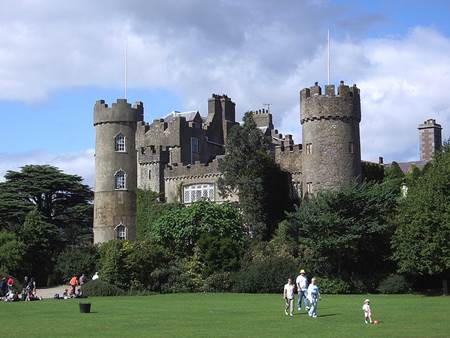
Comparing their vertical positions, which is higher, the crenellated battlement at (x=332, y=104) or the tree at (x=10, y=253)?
the crenellated battlement at (x=332, y=104)

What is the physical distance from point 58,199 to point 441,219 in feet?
112

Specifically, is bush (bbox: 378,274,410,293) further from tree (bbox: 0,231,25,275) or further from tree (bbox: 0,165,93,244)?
tree (bbox: 0,165,93,244)

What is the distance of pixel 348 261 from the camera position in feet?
150

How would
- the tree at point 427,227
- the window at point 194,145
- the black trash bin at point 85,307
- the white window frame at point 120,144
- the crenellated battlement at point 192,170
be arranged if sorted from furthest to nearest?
the window at point 194,145, the white window frame at point 120,144, the crenellated battlement at point 192,170, the tree at point 427,227, the black trash bin at point 85,307

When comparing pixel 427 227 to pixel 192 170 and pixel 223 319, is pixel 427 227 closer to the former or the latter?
pixel 223 319

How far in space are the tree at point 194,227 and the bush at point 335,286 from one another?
317 inches

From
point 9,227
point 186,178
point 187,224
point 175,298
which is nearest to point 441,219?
point 175,298

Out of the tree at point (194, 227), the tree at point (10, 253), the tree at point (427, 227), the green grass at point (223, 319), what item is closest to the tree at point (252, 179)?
the tree at point (194, 227)

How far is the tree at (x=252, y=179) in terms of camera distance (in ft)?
175

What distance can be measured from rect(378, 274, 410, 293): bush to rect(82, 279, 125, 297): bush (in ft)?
47.5

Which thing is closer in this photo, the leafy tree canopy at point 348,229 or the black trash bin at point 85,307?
the black trash bin at point 85,307

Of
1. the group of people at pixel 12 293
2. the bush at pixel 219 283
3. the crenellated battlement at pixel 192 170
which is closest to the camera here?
the group of people at pixel 12 293

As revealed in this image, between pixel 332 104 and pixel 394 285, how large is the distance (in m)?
14.4

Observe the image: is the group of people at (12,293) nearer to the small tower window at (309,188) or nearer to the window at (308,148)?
the small tower window at (309,188)
